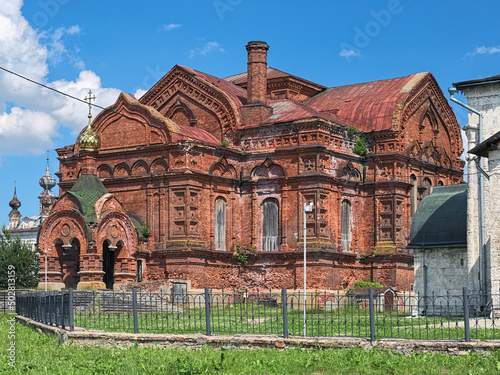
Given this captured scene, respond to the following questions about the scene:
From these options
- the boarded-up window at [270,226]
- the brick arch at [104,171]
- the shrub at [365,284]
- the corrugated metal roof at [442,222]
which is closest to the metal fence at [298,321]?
the corrugated metal roof at [442,222]

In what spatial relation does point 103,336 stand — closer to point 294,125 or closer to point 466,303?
point 466,303

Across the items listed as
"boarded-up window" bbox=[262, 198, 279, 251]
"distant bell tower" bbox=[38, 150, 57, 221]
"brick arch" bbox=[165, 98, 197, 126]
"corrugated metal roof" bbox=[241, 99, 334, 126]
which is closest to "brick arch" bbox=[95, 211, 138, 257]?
"boarded-up window" bbox=[262, 198, 279, 251]

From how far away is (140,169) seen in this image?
40.2 meters

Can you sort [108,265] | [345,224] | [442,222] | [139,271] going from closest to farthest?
[442,222] < [139,271] < [108,265] < [345,224]

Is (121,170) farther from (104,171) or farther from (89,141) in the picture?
(89,141)

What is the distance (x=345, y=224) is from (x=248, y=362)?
2420 centimetres

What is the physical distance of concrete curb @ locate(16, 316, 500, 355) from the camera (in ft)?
56.9

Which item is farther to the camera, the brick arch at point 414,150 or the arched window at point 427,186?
the arched window at point 427,186

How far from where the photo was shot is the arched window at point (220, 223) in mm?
39906

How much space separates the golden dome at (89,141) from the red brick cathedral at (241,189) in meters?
0.05

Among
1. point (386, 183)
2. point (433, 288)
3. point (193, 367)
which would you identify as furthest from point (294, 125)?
point (193, 367)

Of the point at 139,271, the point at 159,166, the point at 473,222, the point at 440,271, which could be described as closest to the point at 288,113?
the point at 159,166

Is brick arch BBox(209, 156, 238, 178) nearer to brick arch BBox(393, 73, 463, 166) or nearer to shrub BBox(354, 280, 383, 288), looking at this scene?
shrub BBox(354, 280, 383, 288)

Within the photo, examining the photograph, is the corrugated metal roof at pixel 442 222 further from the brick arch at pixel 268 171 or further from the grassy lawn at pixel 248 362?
the grassy lawn at pixel 248 362
